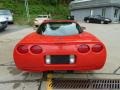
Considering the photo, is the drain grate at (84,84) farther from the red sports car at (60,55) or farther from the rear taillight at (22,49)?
the rear taillight at (22,49)

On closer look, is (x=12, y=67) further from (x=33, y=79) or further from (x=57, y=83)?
(x=57, y=83)

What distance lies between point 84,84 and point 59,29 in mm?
1770

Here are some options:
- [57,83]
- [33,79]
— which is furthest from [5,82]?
[57,83]

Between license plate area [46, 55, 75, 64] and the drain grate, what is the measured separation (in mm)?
530

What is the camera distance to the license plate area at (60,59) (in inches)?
257

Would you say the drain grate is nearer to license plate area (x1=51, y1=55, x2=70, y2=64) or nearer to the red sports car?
the red sports car

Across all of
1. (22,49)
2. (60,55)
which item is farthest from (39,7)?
(60,55)

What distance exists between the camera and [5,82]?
272 inches

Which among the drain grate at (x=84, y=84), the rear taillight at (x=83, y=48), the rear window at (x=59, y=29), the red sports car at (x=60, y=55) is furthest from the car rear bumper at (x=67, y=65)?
the rear window at (x=59, y=29)

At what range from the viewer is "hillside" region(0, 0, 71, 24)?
47.1m

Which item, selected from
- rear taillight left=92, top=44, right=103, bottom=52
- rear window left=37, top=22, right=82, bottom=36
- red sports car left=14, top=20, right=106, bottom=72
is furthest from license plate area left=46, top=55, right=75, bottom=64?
rear window left=37, top=22, right=82, bottom=36

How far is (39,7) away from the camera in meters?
50.8

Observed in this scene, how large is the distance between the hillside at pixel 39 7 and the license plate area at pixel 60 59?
38.2 metres

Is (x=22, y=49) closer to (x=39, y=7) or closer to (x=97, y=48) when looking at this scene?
(x=97, y=48)
